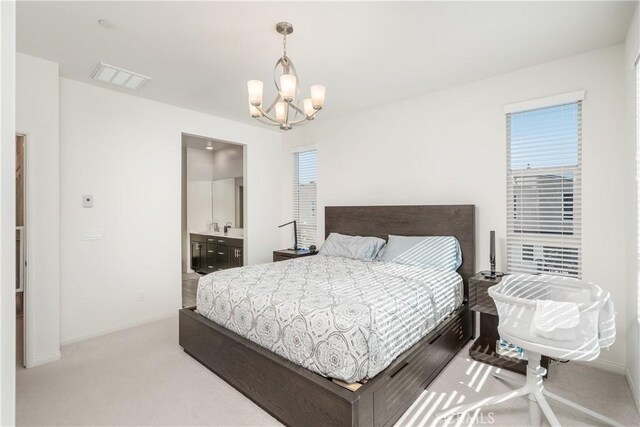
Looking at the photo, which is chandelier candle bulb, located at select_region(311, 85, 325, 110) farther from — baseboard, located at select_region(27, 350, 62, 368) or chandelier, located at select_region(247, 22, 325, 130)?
baseboard, located at select_region(27, 350, 62, 368)

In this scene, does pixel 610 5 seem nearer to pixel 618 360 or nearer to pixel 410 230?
pixel 410 230

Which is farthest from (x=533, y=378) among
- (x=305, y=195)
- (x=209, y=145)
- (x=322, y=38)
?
(x=209, y=145)

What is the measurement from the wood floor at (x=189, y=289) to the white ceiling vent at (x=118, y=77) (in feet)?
9.28

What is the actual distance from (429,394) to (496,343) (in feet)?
3.61

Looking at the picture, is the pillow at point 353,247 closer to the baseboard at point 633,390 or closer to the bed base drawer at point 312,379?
the bed base drawer at point 312,379

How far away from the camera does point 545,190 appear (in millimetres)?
3018

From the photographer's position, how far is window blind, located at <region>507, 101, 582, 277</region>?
2.88m

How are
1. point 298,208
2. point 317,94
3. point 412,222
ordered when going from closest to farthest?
point 317,94
point 412,222
point 298,208

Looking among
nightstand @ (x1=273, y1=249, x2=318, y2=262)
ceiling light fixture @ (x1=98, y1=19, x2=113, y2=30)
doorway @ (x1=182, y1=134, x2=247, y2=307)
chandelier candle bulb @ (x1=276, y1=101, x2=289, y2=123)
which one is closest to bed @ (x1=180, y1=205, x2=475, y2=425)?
nightstand @ (x1=273, y1=249, x2=318, y2=262)

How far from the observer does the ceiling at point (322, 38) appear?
7.29 feet

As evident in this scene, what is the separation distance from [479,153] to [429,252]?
1181 mm

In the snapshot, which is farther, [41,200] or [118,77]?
[118,77]

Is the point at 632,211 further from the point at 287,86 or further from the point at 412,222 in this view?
the point at 287,86

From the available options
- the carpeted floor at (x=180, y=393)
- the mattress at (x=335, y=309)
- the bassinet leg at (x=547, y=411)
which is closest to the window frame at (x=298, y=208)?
the mattress at (x=335, y=309)
